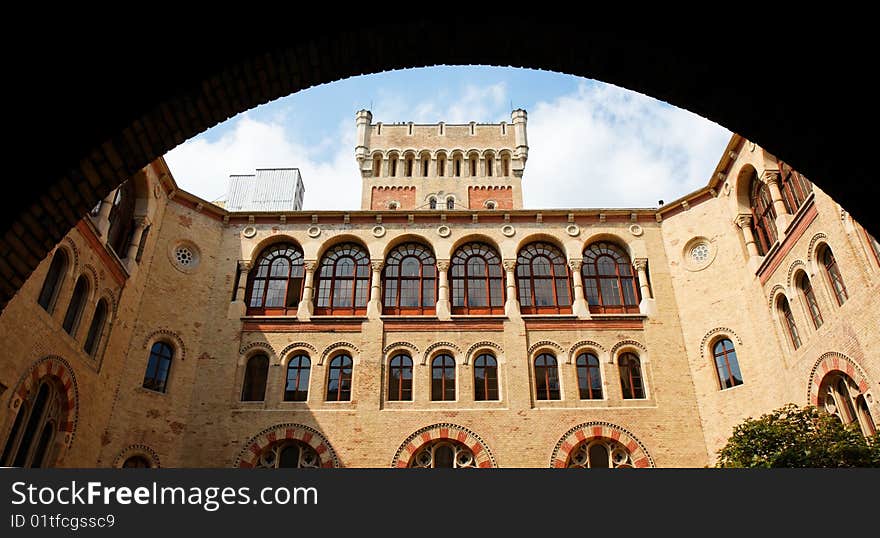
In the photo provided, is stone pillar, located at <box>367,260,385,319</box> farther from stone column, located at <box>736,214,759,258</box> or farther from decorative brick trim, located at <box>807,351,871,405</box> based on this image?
decorative brick trim, located at <box>807,351,871,405</box>

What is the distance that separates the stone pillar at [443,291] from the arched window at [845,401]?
1155cm

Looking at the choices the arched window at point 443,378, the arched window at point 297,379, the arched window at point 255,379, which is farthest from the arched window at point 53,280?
the arched window at point 443,378

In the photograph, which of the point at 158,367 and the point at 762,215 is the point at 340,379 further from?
the point at 762,215

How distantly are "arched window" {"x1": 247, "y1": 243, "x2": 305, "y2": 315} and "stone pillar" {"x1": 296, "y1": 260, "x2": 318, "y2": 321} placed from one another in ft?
1.30

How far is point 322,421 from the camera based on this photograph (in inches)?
804

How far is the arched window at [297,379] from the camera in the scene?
2107 centimetres

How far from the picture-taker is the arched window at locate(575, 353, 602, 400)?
21094 millimetres

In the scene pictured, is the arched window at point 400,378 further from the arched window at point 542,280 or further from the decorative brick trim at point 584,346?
the decorative brick trim at point 584,346

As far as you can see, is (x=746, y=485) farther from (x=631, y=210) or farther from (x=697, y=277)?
(x=631, y=210)

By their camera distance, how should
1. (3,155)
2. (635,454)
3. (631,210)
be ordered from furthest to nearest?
1. (631,210)
2. (635,454)
3. (3,155)

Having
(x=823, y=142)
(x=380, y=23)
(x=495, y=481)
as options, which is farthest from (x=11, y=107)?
(x=823, y=142)

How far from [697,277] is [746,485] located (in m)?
17.8

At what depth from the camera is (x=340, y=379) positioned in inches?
843

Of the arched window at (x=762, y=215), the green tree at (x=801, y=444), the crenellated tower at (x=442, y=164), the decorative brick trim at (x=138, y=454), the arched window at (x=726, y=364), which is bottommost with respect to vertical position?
the green tree at (x=801, y=444)
